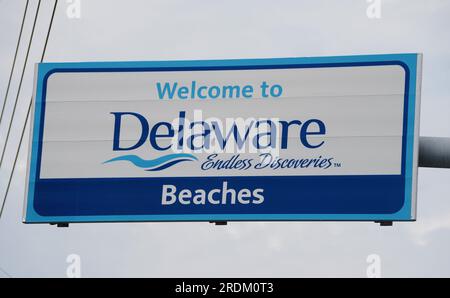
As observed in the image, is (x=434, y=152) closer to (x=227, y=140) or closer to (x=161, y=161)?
(x=227, y=140)

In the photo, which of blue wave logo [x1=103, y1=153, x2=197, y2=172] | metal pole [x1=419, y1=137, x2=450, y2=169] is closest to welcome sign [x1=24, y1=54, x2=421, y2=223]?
blue wave logo [x1=103, y1=153, x2=197, y2=172]

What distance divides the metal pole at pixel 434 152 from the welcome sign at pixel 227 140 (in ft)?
1.51

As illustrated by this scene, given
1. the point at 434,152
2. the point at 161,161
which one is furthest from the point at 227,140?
the point at 434,152

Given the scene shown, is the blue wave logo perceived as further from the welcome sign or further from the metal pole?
the metal pole

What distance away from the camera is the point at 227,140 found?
19.9m

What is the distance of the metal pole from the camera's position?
57.9 feet

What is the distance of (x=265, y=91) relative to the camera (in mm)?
20031

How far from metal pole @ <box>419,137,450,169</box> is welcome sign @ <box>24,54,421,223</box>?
1.51 feet

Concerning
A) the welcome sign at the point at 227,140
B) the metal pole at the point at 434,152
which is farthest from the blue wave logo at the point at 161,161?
the metal pole at the point at 434,152

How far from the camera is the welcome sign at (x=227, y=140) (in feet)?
62.9

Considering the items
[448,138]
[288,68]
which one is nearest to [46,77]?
[288,68]

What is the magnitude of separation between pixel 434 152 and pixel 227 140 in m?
4.65
